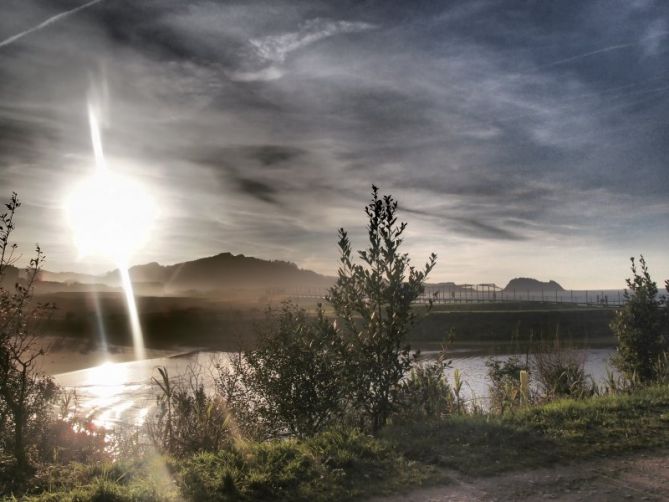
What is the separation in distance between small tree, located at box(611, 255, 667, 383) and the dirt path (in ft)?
29.5

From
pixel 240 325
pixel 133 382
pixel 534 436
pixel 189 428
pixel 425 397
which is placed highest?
pixel 425 397

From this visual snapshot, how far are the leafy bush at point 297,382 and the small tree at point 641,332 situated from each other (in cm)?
936

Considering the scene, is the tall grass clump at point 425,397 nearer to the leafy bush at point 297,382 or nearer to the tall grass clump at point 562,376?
the leafy bush at point 297,382

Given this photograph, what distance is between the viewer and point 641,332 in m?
15.4

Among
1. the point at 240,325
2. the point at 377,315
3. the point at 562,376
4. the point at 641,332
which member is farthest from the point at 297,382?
the point at 240,325

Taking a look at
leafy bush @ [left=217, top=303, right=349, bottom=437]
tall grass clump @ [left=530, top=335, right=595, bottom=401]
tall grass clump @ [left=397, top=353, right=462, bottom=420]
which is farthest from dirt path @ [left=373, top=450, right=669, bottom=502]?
tall grass clump @ [left=530, top=335, right=595, bottom=401]

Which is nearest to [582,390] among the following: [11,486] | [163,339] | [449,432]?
[449,432]

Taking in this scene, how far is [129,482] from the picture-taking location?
6320mm

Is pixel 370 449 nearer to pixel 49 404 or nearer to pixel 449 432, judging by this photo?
pixel 449 432

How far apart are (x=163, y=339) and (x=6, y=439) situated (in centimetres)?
4938

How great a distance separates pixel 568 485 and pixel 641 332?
11057mm

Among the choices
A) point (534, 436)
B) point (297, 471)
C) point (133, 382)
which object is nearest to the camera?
point (297, 471)

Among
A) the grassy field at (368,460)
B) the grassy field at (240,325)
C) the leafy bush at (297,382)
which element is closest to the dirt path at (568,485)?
the grassy field at (368,460)

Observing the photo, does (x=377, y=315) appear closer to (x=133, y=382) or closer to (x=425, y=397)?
(x=425, y=397)
